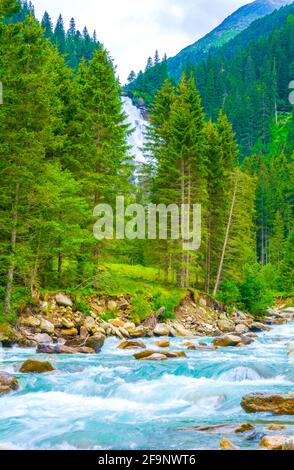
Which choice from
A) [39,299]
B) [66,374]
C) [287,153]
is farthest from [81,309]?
[287,153]

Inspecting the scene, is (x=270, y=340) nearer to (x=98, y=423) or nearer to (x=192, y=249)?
(x=192, y=249)

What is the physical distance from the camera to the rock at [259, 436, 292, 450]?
7.91 m

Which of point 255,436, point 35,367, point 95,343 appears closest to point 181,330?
point 95,343

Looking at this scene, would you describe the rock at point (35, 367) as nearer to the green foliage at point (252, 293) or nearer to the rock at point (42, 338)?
the rock at point (42, 338)

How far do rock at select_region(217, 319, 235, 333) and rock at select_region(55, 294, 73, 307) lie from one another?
9.86m

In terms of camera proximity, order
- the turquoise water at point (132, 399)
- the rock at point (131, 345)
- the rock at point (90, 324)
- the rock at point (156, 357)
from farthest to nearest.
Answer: the rock at point (90, 324), the rock at point (131, 345), the rock at point (156, 357), the turquoise water at point (132, 399)

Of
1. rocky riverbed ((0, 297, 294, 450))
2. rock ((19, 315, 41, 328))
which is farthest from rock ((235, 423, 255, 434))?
rock ((19, 315, 41, 328))

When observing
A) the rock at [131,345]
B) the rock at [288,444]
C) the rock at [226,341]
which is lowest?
the rock at [226,341]

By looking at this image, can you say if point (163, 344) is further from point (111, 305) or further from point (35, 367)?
point (35, 367)

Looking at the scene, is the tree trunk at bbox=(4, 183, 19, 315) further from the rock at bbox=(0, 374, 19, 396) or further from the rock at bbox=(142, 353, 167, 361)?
the rock at bbox=(0, 374, 19, 396)

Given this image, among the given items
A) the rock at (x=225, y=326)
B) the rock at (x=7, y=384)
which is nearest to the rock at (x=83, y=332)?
the rock at (x=7, y=384)

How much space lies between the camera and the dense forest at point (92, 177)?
801 inches

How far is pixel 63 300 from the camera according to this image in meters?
23.1

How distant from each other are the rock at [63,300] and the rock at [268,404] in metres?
13.3
